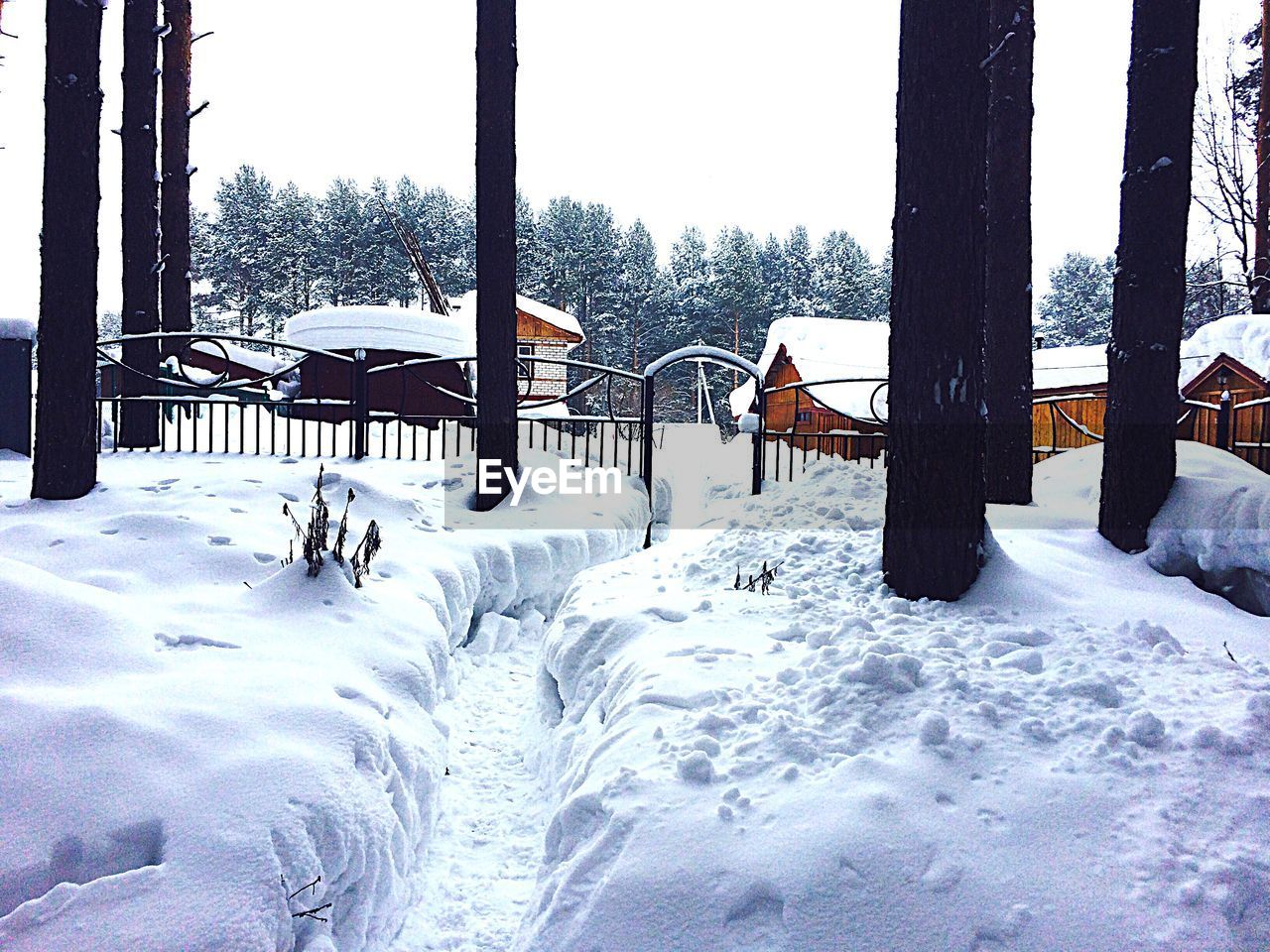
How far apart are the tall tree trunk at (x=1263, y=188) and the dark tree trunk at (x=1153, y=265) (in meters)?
11.7

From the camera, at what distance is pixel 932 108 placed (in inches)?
145

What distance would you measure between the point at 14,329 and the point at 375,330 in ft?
32.4

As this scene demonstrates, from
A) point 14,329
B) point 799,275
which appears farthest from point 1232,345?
point 799,275

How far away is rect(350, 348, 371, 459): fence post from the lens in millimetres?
7059

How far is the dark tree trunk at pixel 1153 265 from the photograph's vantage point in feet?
13.9

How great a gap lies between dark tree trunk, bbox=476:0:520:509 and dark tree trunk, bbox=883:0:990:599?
3777 mm

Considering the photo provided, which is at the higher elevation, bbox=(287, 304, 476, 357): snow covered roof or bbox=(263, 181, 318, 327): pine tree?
bbox=(263, 181, 318, 327): pine tree

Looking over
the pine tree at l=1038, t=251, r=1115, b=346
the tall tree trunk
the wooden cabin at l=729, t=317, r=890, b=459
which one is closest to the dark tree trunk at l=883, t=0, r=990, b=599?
the tall tree trunk

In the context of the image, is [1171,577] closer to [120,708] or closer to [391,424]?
[120,708]

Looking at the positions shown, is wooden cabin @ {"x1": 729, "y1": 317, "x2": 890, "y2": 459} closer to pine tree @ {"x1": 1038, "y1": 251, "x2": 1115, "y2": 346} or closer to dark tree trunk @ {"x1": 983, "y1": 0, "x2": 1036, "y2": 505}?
dark tree trunk @ {"x1": 983, "y1": 0, "x2": 1036, "y2": 505}

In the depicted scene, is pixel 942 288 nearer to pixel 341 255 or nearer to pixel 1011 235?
pixel 1011 235

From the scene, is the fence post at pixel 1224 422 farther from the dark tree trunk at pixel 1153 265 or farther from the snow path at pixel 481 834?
the snow path at pixel 481 834

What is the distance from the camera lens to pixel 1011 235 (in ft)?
20.2

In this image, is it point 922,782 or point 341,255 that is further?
point 341,255
